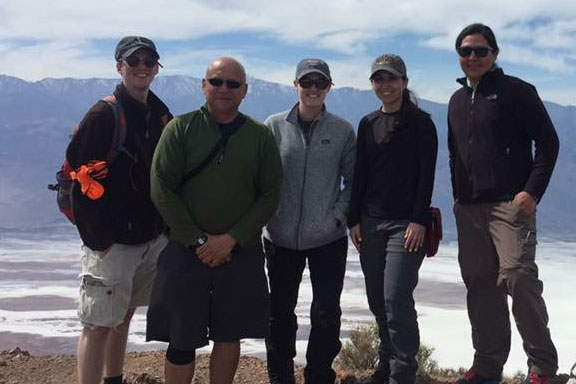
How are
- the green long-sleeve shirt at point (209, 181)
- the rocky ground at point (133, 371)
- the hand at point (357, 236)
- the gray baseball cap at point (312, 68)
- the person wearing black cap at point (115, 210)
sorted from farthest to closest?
1. the rocky ground at point (133, 371)
2. the hand at point (357, 236)
3. the gray baseball cap at point (312, 68)
4. the person wearing black cap at point (115, 210)
5. the green long-sleeve shirt at point (209, 181)

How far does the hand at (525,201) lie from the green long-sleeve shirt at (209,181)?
161cm

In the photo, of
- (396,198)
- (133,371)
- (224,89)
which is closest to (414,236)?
(396,198)

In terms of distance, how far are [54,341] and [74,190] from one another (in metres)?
48.1

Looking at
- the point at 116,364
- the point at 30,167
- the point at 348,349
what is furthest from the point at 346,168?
the point at 30,167

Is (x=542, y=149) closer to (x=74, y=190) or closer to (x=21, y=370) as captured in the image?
(x=74, y=190)

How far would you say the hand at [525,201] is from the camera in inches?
167

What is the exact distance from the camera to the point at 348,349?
7.45 m

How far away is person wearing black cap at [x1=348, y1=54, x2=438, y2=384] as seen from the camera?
430 centimetres

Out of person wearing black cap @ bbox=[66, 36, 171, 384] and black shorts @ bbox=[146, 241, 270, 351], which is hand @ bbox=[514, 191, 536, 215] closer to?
black shorts @ bbox=[146, 241, 270, 351]

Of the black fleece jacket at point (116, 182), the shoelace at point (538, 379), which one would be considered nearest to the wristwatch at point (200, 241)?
the black fleece jacket at point (116, 182)

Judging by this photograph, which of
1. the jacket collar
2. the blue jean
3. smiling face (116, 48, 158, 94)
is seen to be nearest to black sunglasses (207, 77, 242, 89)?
smiling face (116, 48, 158, 94)

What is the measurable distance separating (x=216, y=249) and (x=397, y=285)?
124 cm

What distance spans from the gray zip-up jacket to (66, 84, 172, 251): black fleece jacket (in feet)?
2.95

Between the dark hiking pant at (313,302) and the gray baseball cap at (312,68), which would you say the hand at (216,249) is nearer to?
the dark hiking pant at (313,302)
